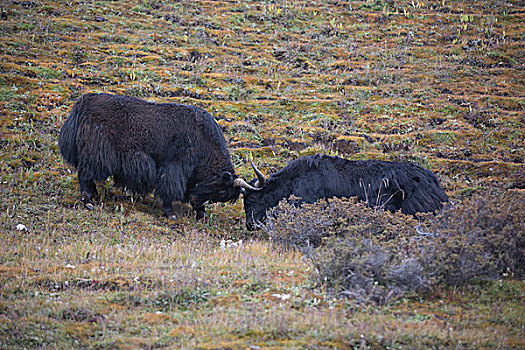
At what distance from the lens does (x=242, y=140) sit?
47.8ft

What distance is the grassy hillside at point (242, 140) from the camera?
4707 millimetres

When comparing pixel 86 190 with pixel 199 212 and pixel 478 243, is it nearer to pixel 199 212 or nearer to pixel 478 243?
pixel 199 212

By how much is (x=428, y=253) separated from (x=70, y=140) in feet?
25.1

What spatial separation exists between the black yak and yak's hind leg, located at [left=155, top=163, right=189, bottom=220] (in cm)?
173

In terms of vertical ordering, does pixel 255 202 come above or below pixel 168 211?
above

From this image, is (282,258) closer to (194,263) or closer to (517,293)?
(194,263)

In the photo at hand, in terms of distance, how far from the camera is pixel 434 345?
4.27 m

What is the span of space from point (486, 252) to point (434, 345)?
88.1 inches

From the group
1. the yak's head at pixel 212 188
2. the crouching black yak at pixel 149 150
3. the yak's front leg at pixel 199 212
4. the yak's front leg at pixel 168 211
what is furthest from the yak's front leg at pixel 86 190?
the yak's front leg at pixel 199 212

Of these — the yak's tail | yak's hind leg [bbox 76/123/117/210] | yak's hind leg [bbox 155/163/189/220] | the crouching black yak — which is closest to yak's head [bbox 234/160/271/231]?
the crouching black yak

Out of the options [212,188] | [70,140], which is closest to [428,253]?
[212,188]

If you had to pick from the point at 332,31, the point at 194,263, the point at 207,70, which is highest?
the point at 332,31

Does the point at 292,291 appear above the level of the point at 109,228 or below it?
above

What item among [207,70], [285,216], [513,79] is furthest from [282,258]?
[513,79]
